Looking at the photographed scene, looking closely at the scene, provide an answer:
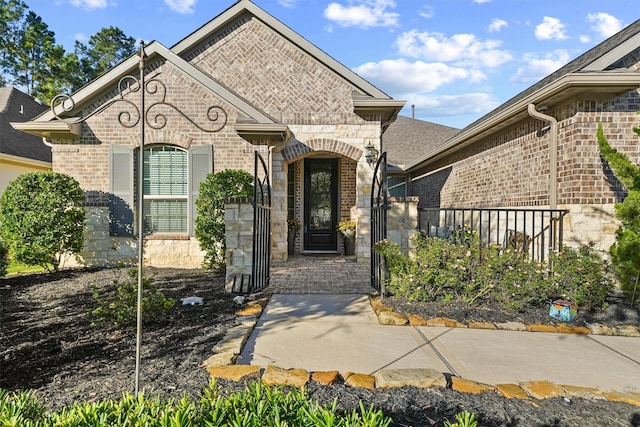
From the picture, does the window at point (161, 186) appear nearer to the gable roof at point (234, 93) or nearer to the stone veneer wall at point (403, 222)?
the gable roof at point (234, 93)

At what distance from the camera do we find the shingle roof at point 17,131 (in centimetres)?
1182

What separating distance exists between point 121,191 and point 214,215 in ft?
7.69

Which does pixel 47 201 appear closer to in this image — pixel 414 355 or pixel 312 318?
pixel 312 318

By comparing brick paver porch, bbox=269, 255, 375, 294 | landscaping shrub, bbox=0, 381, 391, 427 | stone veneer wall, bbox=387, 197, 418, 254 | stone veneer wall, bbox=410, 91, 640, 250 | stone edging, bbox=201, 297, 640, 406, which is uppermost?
stone veneer wall, bbox=410, 91, 640, 250

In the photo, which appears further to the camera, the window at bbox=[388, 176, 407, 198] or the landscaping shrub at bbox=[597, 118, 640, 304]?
the window at bbox=[388, 176, 407, 198]

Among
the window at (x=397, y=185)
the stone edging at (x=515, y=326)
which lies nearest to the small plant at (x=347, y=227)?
the window at (x=397, y=185)

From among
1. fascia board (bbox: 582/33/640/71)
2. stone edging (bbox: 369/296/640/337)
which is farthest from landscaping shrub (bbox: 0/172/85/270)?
Answer: fascia board (bbox: 582/33/640/71)

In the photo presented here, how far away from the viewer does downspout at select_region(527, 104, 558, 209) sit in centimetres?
579

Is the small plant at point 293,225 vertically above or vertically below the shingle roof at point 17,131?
below

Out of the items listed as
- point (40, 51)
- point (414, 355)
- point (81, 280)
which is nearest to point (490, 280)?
point (414, 355)

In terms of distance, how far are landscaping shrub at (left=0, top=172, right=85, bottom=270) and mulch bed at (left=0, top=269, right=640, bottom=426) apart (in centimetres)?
219

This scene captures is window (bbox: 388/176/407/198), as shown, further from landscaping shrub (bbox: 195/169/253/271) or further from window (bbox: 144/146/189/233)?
window (bbox: 144/146/189/233)

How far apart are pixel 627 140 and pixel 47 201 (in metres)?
10.1

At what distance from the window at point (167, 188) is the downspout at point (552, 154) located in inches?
271
